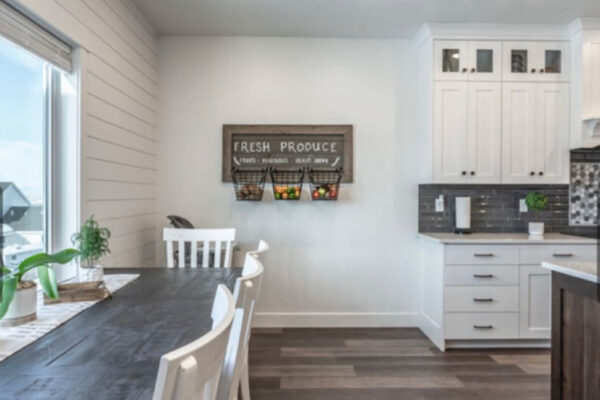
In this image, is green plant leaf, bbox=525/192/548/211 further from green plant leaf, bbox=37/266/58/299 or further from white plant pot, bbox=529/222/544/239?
green plant leaf, bbox=37/266/58/299

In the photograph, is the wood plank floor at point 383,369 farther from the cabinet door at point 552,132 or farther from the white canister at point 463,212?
the cabinet door at point 552,132

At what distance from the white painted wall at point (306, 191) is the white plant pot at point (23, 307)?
207 centimetres

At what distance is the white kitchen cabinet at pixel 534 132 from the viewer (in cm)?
311

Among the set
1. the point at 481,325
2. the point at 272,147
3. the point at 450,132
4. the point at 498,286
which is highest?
the point at 450,132

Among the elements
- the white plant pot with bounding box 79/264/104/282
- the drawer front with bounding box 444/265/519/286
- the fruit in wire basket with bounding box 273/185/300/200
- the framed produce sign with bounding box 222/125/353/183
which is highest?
the framed produce sign with bounding box 222/125/353/183

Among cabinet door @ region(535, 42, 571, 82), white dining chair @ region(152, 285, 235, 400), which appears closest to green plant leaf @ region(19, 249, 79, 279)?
white dining chair @ region(152, 285, 235, 400)

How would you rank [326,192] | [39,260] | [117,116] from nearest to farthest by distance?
1. [39,260]
2. [117,116]
3. [326,192]

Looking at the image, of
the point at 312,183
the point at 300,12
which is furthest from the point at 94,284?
the point at 300,12

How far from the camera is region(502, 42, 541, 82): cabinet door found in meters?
3.11

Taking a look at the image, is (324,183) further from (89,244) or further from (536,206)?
(89,244)

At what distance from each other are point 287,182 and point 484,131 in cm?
171

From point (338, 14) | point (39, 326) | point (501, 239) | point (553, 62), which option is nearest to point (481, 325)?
point (501, 239)

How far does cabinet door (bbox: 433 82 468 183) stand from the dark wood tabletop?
222 centimetres

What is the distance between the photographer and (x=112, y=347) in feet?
3.50
